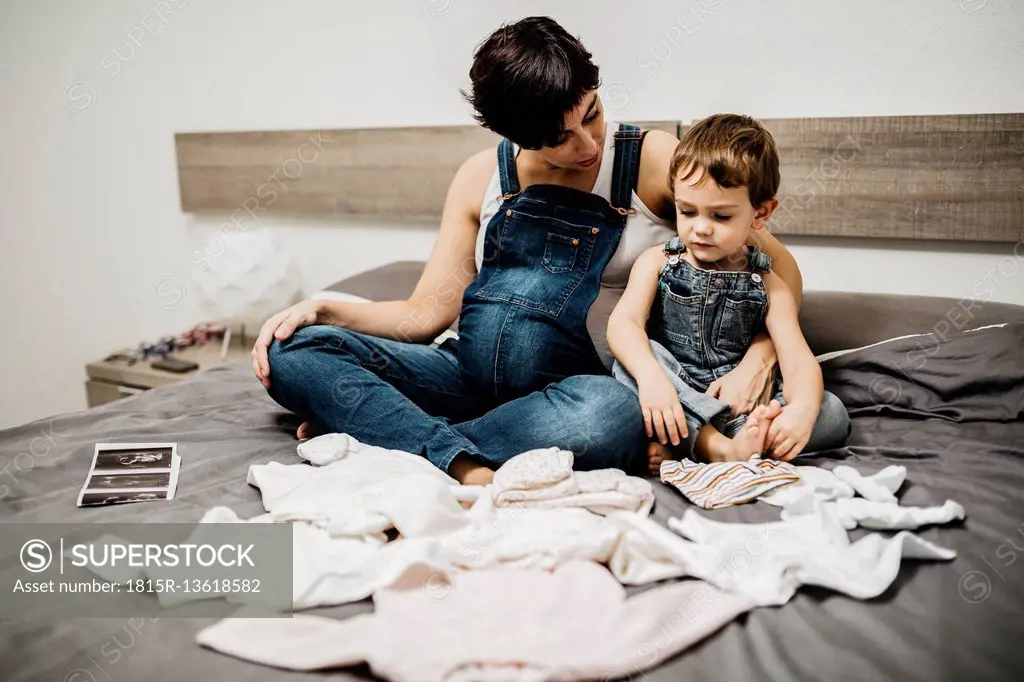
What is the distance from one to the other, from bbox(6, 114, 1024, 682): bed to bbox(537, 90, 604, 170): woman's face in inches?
23.5

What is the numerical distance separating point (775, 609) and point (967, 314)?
1.02 metres

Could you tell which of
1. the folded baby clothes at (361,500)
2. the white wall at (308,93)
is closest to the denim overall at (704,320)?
the folded baby clothes at (361,500)

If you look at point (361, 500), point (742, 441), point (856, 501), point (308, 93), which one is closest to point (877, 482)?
point (856, 501)

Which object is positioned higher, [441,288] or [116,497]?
[441,288]

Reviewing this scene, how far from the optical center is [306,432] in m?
1.47

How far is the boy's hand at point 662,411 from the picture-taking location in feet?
4.18

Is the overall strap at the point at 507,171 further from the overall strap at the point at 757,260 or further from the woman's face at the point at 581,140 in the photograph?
the overall strap at the point at 757,260

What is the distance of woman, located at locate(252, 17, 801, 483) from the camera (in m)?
1.27

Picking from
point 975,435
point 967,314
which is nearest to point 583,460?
point 975,435

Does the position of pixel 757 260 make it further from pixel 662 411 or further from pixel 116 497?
pixel 116 497

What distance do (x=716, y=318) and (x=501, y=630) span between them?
0.75m

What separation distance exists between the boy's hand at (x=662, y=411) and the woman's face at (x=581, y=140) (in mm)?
410

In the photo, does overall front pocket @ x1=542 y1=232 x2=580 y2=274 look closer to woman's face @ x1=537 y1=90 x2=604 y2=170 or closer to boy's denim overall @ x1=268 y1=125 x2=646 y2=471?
boy's denim overall @ x1=268 y1=125 x2=646 y2=471

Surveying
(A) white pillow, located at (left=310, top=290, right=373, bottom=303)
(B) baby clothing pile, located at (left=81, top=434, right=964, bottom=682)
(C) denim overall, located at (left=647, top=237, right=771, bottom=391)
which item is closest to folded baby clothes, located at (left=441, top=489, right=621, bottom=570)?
(B) baby clothing pile, located at (left=81, top=434, right=964, bottom=682)
